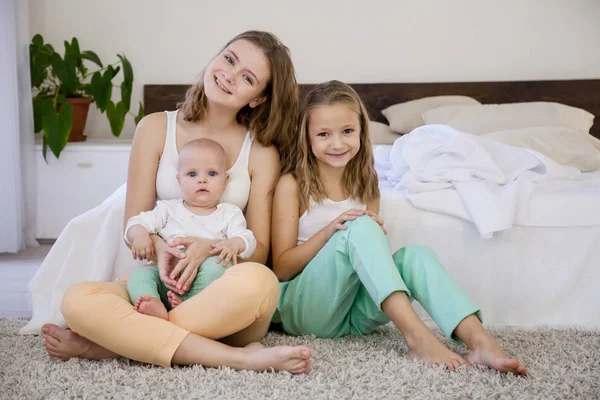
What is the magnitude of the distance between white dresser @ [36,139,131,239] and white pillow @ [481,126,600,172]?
6.15ft

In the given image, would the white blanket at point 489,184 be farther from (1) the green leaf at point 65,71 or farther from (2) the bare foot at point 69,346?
(1) the green leaf at point 65,71

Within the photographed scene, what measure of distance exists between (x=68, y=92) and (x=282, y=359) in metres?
2.67

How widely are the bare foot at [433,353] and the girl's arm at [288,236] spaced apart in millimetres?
363

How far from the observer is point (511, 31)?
12.6 ft

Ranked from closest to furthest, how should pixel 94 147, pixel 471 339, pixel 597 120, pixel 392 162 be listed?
pixel 471 339 < pixel 392 162 < pixel 94 147 < pixel 597 120

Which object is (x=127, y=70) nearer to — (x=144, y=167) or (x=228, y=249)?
(x=144, y=167)

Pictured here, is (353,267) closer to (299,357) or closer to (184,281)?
(299,357)

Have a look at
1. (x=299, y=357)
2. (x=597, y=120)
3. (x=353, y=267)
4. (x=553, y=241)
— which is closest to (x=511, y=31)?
(x=597, y=120)

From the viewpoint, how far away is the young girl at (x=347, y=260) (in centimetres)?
151

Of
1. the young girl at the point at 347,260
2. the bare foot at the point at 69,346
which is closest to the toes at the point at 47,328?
the bare foot at the point at 69,346

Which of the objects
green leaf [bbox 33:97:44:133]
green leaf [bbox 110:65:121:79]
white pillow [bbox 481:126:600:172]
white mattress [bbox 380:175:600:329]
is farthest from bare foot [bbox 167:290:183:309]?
green leaf [bbox 110:65:121:79]

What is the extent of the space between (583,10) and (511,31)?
398mm

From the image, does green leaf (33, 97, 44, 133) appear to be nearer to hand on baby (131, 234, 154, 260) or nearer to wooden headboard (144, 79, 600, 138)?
wooden headboard (144, 79, 600, 138)

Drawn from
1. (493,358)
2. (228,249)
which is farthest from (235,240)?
(493,358)
